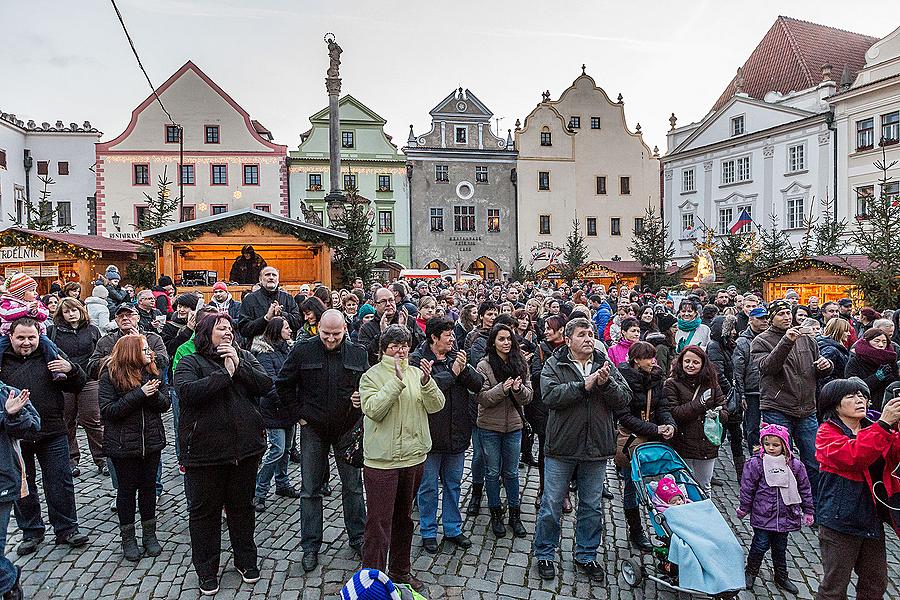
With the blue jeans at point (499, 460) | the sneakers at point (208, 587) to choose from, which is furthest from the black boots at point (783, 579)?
the sneakers at point (208, 587)

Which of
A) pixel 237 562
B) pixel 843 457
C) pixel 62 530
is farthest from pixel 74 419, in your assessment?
pixel 843 457

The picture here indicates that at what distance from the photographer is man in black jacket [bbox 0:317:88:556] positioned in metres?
5.04

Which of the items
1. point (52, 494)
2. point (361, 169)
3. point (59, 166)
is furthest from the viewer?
point (59, 166)

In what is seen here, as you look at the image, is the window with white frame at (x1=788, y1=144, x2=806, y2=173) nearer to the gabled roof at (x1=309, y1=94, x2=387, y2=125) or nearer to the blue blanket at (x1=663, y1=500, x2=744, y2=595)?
the gabled roof at (x1=309, y1=94, x2=387, y2=125)

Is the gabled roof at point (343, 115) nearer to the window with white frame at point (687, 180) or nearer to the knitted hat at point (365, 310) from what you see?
Answer: the window with white frame at point (687, 180)

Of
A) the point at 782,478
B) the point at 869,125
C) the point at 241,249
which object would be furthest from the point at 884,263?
the point at 869,125

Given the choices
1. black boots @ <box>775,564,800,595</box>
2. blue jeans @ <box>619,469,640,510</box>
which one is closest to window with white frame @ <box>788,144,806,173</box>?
blue jeans @ <box>619,469,640,510</box>

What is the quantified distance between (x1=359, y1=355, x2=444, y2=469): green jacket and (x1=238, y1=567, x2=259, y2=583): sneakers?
53.5 inches

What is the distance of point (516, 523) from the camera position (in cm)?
551

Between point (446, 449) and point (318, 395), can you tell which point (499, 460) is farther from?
point (318, 395)

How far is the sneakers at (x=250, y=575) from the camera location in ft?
15.2

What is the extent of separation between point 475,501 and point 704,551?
2381 mm

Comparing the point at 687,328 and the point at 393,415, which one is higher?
the point at 687,328

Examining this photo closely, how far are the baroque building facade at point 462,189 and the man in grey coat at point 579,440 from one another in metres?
33.3
